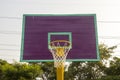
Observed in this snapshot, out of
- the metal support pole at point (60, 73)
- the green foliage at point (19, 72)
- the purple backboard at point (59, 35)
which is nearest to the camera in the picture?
the metal support pole at point (60, 73)

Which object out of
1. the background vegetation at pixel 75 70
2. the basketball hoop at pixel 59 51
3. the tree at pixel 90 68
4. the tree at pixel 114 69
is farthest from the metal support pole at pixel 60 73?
the tree at pixel 90 68

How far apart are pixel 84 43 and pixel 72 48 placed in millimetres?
586

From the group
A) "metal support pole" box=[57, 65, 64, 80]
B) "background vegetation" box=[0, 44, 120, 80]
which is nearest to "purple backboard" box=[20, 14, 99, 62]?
"metal support pole" box=[57, 65, 64, 80]

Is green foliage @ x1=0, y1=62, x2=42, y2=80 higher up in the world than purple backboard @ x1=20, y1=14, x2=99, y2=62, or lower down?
lower down

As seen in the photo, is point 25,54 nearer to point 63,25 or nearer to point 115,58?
point 63,25

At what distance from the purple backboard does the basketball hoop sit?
63 cm

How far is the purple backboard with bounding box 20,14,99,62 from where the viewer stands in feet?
Answer: 34.2

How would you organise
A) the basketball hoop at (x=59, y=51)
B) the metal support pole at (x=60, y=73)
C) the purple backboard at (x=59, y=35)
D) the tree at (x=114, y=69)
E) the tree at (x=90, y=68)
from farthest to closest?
the tree at (x=90, y=68) < the tree at (x=114, y=69) < the purple backboard at (x=59, y=35) < the basketball hoop at (x=59, y=51) < the metal support pole at (x=60, y=73)

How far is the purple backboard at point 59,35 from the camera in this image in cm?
1042

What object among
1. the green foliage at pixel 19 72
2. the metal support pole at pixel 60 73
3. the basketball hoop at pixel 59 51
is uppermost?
Answer: the basketball hoop at pixel 59 51

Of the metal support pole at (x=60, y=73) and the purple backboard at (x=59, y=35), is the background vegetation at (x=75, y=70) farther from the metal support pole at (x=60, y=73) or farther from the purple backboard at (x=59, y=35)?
the metal support pole at (x=60, y=73)

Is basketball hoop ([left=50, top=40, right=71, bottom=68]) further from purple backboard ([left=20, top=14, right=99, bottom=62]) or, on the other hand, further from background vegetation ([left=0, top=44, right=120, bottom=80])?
background vegetation ([left=0, top=44, right=120, bottom=80])

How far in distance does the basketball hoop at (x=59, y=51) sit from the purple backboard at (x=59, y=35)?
632mm

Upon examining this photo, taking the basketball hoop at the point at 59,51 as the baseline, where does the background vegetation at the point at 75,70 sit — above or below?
below
